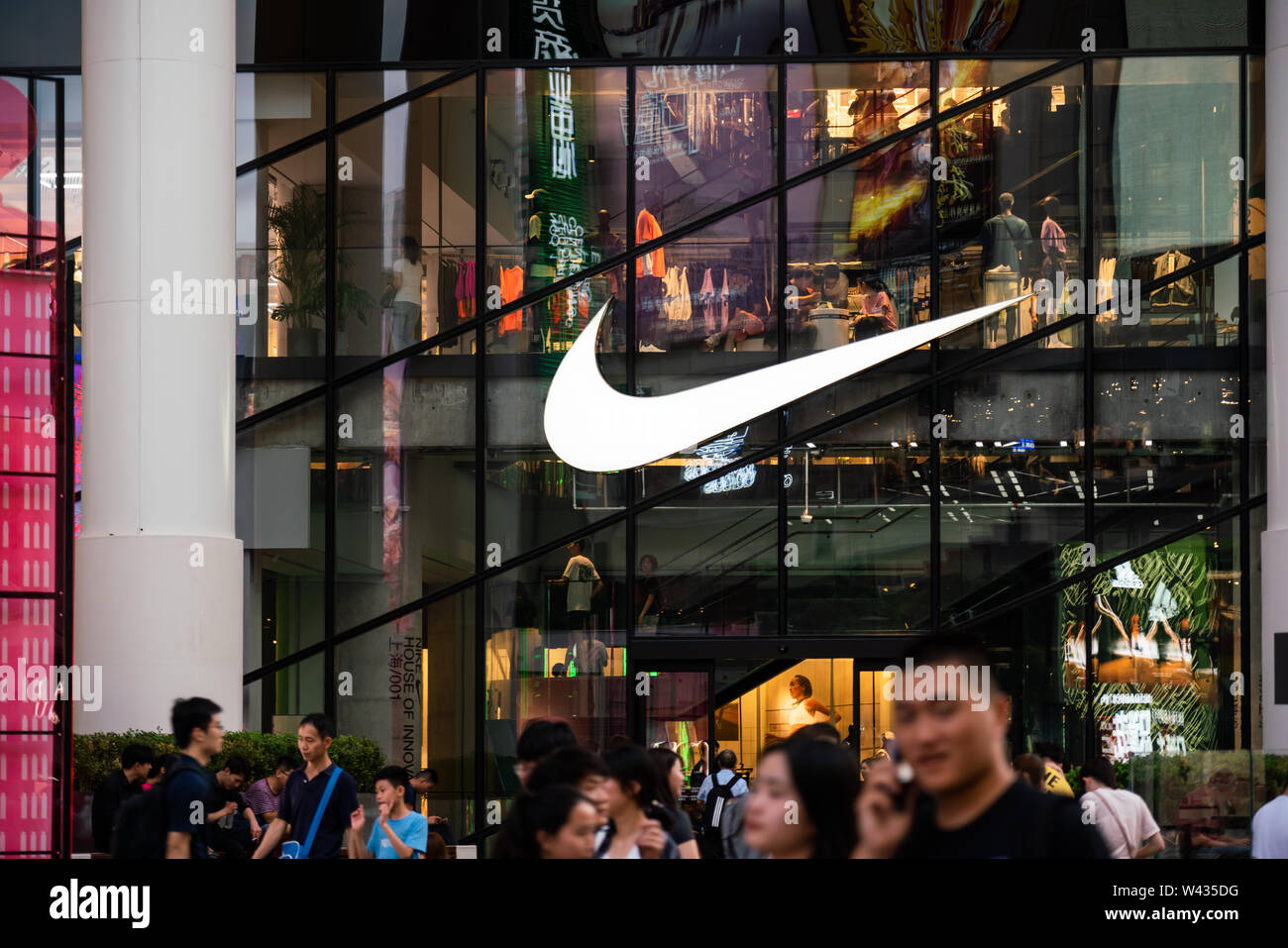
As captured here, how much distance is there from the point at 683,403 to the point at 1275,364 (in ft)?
20.6

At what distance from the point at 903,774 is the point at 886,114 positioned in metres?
15.6

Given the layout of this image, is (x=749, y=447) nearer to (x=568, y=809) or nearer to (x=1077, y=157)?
(x=1077, y=157)

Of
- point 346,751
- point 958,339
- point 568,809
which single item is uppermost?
point 958,339

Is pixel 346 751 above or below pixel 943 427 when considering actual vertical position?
below

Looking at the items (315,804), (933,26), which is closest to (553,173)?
(933,26)

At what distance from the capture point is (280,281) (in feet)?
59.0

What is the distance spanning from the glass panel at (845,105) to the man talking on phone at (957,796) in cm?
1519

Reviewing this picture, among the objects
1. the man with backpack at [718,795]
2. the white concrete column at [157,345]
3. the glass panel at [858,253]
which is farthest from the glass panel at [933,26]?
the man with backpack at [718,795]

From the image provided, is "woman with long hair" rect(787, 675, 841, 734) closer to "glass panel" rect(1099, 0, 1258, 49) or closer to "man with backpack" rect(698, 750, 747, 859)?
"man with backpack" rect(698, 750, 747, 859)

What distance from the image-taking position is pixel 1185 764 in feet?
39.1

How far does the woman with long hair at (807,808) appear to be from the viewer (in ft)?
11.6

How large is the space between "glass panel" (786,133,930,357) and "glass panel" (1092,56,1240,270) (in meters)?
2.05

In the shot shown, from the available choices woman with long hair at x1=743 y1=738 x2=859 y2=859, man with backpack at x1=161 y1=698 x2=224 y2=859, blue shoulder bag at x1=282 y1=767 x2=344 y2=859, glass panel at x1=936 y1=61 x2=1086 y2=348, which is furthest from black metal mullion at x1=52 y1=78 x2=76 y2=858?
glass panel at x1=936 y1=61 x2=1086 y2=348
